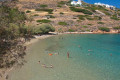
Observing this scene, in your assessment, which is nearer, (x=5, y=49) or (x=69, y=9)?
(x=5, y=49)

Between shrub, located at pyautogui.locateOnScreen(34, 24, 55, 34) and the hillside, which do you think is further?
the hillside

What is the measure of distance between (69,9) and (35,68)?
307ft

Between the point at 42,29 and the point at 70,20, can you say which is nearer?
the point at 42,29

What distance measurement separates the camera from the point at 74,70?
20.1 meters

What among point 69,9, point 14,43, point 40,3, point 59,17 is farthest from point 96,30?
point 14,43

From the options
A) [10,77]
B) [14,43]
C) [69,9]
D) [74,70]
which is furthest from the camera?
[69,9]

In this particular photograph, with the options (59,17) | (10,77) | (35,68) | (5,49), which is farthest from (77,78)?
(59,17)

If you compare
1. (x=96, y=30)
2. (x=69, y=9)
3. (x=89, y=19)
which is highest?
(x=69, y=9)

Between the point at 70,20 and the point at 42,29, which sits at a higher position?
the point at 70,20

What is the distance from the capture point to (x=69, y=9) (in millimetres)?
107750

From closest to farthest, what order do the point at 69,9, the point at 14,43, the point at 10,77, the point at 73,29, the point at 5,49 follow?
the point at 5,49
the point at 14,43
the point at 10,77
the point at 73,29
the point at 69,9

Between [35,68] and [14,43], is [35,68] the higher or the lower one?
the lower one

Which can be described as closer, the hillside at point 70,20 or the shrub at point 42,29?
the shrub at point 42,29

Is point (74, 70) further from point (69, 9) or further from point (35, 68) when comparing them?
point (69, 9)
